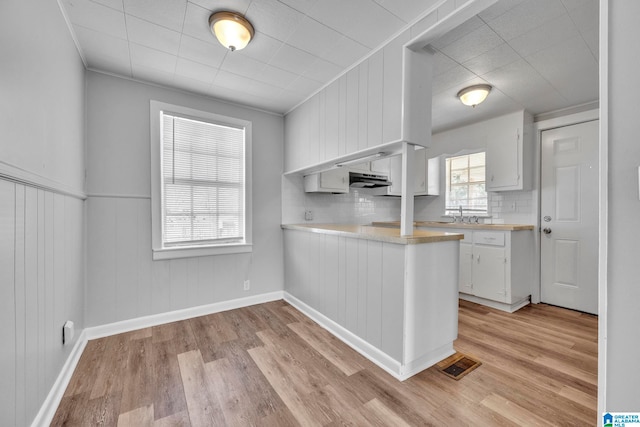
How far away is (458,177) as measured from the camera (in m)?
4.20

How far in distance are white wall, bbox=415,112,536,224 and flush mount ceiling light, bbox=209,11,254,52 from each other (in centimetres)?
248

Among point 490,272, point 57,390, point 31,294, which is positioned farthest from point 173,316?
point 490,272

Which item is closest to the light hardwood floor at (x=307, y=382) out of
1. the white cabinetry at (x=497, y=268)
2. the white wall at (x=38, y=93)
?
the white cabinetry at (x=497, y=268)

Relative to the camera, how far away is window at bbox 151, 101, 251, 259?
2799 mm

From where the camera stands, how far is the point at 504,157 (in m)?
3.50

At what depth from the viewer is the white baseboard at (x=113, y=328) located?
1491mm

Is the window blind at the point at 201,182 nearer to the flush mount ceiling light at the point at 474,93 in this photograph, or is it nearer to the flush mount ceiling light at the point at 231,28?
the flush mount ceiling light at the point at 231,28

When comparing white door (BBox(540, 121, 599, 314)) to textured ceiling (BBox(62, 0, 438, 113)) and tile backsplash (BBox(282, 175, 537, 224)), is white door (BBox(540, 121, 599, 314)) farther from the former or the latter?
textured ceiling (BBox(62, 0, 438, 113))

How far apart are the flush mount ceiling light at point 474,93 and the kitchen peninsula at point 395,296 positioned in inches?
63.4

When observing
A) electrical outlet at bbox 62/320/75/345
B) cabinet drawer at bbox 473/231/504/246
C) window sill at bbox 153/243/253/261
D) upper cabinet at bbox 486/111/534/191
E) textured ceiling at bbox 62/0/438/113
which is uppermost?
textured ceiling at bbox 62/0/438/113

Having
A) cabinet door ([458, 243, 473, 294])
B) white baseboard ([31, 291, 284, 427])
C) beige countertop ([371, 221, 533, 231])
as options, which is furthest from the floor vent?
white baseboard ([31, 291, 284, 427])

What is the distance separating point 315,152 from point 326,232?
3.00ft

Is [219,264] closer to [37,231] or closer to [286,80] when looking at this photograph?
[37,231]

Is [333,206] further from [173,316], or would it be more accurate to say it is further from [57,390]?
[57,390]
